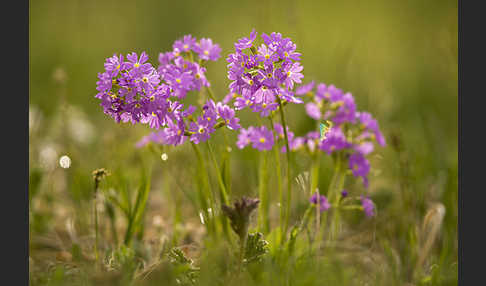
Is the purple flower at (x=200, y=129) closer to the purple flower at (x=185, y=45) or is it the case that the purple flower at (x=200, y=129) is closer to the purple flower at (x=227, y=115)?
the purple flower at (x=227, y=115)

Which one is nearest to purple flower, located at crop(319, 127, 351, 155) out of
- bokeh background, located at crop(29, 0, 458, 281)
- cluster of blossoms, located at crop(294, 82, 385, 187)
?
cluster of blossoms, located at crop(294, 82, 385, 187)

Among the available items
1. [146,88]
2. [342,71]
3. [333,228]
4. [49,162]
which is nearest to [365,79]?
[342,71]

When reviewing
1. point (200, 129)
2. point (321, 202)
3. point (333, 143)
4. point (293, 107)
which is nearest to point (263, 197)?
point (321, 202)

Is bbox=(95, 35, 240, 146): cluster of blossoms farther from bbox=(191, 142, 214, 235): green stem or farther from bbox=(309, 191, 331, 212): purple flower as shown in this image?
bbox=(309, 191, 331, 212): purple flower

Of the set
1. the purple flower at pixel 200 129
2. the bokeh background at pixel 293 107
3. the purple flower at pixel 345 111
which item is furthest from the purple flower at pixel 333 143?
the purple flower at pixel 200 129

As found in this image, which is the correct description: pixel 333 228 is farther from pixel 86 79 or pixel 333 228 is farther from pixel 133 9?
pixel 133 9
